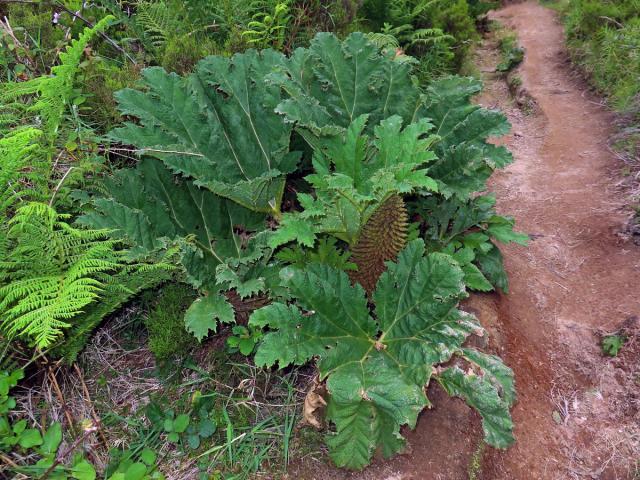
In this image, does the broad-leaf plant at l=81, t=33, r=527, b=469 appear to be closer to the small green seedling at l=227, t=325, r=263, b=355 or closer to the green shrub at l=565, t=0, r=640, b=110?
the small green seedling at l=227, t=325, r=263, b=355

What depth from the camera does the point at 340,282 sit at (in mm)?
2398

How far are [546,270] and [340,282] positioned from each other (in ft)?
6.89

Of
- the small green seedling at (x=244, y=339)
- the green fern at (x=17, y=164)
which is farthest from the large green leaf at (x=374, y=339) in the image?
the green fern at (x=17, y=164)

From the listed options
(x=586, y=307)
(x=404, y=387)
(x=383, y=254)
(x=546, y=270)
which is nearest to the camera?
(x=404, y=387)

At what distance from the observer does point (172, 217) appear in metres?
2.85

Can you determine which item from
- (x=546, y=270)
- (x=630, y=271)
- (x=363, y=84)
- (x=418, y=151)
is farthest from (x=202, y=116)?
(x=630, y=271)

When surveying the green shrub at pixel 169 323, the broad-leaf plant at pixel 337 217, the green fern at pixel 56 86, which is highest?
the green fern at pixel 56 86

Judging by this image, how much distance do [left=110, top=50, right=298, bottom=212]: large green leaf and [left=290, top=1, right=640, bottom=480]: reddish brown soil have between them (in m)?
1.54

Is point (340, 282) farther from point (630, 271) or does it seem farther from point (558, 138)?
point (558, 138)

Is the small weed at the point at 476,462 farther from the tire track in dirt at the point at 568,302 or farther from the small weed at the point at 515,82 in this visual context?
the small weed at the point at 515,82

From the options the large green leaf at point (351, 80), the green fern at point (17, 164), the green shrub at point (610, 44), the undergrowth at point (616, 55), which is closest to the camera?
the green fern at point (17, 164)

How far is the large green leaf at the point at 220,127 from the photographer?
2.66 metres

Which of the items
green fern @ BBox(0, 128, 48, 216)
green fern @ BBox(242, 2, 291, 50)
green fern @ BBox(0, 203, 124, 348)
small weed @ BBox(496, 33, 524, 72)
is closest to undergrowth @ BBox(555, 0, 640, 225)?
small weed @ BBox(496, 33, 524, 72)

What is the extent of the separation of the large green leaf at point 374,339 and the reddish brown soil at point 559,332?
27cm
